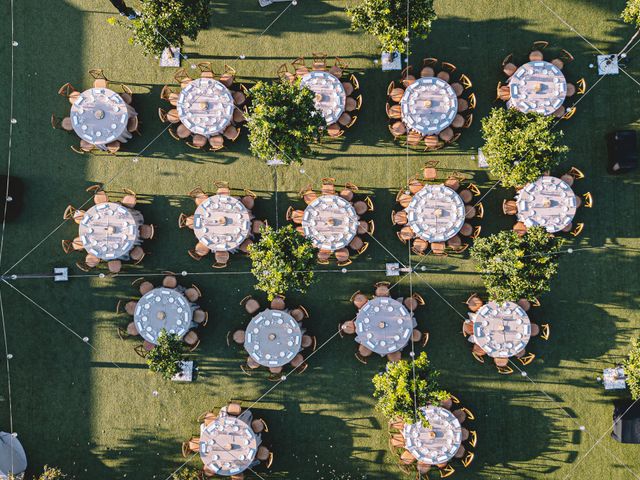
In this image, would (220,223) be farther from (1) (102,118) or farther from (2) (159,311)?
(1) (102,118)

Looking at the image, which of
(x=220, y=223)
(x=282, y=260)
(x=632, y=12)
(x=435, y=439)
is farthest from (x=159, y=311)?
(x=632, y=12)

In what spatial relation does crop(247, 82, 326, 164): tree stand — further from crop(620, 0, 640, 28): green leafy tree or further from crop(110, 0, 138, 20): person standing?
crop(620, 0, 640, 28): green leafy tree

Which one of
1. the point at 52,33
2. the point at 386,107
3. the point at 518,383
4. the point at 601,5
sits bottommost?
the point at 518,383

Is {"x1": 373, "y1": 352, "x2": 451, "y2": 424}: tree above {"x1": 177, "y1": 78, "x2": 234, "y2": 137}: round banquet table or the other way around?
the other way around

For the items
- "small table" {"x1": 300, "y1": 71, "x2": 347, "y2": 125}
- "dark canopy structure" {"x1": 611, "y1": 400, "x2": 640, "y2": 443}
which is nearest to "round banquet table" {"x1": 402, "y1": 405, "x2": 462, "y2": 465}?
"dark canopy structure" {"x1": 611, "y1": 400, "x2": 640, "y2": 443}

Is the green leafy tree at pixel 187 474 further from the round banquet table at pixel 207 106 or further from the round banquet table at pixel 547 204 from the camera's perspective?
the round banquet table at pixel 547 204

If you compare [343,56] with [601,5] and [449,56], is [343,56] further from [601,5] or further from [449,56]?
[601,5]

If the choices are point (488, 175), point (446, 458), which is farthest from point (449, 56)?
point (446, 458)
